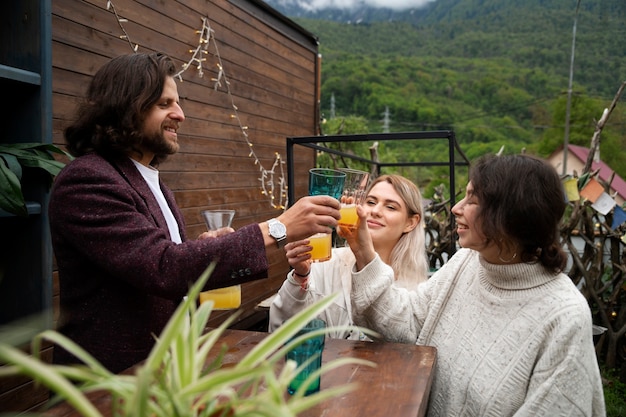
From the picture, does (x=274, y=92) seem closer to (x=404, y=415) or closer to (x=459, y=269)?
(x=459, y=269)

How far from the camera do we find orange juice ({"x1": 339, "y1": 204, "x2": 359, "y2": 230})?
1663mm

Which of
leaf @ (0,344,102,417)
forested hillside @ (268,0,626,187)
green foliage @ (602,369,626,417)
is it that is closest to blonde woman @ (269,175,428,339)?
leaf @ (0,344,102,417)

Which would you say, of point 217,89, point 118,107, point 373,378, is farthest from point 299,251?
point 217,89

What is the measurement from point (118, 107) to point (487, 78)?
36614 mm

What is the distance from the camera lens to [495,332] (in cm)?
165

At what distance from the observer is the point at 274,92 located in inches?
225

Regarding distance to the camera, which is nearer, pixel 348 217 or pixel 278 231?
pixel 278 231

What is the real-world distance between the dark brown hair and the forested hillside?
24.3 m

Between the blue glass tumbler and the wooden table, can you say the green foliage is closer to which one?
the wooden table

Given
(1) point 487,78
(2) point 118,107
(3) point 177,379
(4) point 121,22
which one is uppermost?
(1) point 487,78

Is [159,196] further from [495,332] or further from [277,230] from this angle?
[495,332]

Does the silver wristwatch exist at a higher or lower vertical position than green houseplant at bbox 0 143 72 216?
lower

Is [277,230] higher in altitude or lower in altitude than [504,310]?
higher

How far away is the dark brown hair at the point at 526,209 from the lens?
1.62 meters
